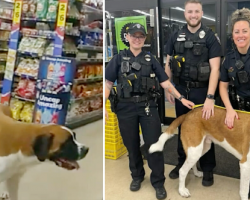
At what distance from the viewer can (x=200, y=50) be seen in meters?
2.52

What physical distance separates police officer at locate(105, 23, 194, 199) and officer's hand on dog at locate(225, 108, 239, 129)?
0.33m

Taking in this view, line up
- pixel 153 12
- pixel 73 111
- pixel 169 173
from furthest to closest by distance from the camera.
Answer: pixel 153 12, pixel 169 173, pixel 73 111

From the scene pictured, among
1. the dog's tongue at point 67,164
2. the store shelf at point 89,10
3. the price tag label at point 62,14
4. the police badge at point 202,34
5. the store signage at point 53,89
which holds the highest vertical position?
the police badge at point 202,34

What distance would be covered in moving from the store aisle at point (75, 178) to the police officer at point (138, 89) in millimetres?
1312

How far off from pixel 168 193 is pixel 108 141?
109 centimetres

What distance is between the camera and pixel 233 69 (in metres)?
2.31

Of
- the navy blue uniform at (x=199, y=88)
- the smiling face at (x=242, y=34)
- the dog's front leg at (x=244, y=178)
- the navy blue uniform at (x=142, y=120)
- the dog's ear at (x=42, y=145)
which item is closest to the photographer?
the dog's ear at (x=42, y=145)

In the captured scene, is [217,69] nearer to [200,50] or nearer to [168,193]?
[200,50]

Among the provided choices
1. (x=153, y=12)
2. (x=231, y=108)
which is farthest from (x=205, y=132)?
(x=153, y=12)

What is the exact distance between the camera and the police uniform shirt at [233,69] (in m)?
2.27

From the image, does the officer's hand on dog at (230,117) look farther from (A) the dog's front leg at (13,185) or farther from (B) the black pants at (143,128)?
(A) the dog's front leg at (13,185)

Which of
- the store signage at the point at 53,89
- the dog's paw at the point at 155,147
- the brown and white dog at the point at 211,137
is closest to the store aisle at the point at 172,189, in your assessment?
the brown and white dog at the point at 211,137

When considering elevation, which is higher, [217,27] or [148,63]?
[217,27]

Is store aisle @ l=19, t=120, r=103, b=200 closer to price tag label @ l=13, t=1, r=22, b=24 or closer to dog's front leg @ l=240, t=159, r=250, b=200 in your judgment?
price tag label @ l=13, t=1, r=22, b=24
